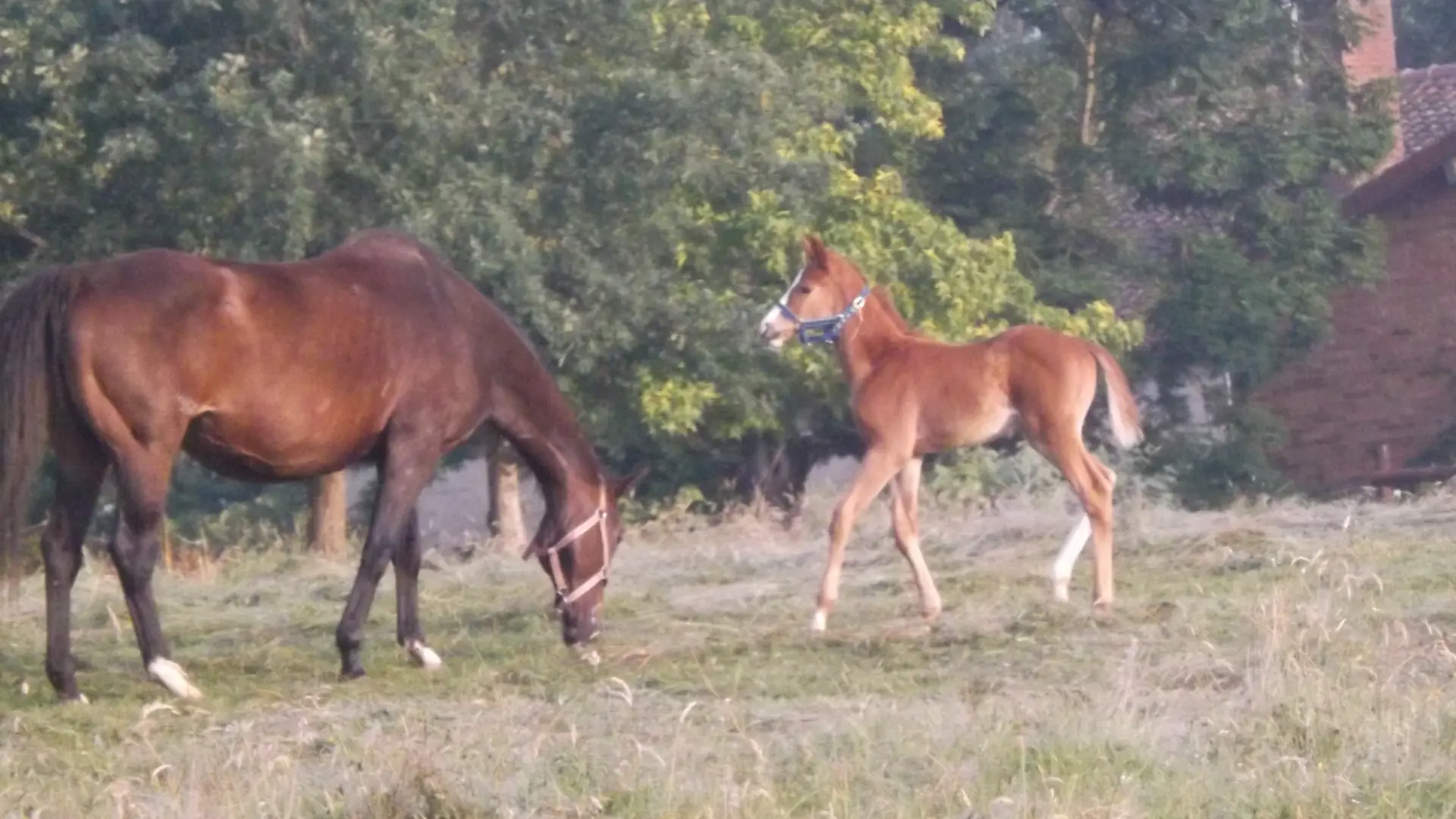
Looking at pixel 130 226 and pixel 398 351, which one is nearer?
pixel 398 351

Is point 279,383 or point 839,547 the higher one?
point 279,383

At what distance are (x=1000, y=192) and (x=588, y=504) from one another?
13298 mm

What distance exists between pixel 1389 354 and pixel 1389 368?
18 centimetres

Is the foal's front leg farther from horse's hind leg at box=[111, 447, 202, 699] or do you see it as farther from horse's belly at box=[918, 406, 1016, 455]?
horse's hind leg at box=[111, 447, 202, 699]

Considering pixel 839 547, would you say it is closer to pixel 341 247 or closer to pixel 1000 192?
pixel 341 247

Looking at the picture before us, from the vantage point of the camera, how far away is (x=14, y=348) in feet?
25.9

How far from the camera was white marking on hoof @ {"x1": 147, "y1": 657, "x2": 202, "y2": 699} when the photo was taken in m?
8.11

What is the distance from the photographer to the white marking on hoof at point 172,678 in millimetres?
8109

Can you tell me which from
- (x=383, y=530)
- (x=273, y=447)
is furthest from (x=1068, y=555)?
(x=273, y=447)

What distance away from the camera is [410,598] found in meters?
9.28

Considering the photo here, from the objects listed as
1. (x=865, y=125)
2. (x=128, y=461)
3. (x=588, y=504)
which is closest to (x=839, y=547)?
(x=588, y=504)

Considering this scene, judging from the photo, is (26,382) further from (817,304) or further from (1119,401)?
(1119,401)

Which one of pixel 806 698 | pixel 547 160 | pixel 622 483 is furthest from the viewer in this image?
pixel 547 160

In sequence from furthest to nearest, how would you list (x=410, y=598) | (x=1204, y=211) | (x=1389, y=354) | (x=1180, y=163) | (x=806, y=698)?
(x=1389, y=354), (x=1204, y=211), (x=1180, y=163), (x=410, y=598), (x=806, y=698)
